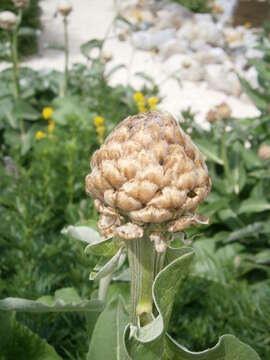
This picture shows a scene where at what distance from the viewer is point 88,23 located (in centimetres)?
814

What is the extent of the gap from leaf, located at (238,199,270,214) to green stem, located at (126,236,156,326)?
159 centimetres

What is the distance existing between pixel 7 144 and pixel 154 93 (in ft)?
3.56

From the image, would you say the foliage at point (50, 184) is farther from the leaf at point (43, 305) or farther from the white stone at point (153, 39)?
the white stone at point (153, 39)

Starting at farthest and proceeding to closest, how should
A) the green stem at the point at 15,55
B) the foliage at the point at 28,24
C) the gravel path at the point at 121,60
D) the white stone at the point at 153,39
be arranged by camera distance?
the white stone at the point at 153,39 < the foliage at the point at 28,24 < the gravel path at the point at 121,60 < the green stem at the point at 15,55

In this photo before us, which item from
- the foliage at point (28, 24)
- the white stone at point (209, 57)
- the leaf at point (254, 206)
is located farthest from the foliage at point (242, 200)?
the foliage at point (28, 24)

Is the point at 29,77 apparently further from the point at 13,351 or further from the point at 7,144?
the point at 13,351

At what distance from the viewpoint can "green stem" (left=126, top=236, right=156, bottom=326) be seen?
798 mm

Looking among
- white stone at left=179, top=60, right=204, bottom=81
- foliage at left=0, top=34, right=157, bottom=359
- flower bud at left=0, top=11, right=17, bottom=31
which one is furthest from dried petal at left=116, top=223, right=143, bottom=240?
white stone at left=179, top=60, right=204, bottom=81


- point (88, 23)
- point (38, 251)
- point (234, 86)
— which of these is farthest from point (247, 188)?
point (88, 23)

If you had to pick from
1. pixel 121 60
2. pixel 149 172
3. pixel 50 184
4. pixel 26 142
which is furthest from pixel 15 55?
pixel 121 60

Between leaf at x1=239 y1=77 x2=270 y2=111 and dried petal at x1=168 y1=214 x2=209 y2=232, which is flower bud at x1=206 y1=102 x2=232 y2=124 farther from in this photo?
dried petal at x1=168 y1=214 x2=209 y2=232

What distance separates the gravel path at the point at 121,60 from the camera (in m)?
5.47

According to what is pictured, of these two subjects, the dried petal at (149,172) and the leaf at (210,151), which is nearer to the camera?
the dried petal at (149,172)

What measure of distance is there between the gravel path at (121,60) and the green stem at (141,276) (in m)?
3.16
